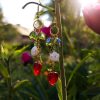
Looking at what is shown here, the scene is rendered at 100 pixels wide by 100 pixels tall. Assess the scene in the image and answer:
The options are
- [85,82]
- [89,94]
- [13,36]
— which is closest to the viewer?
[89,94]

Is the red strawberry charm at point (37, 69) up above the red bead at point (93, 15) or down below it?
below

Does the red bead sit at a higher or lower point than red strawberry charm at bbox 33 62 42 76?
higher

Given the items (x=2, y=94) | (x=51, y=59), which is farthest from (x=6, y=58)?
(x=51, y=59)

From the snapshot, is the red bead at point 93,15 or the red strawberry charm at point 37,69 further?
the red bead at point 93,15

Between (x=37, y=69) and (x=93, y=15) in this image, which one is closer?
(x=37, y=69)

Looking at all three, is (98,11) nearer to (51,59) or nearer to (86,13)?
(86,13)

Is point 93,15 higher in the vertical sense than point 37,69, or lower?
higher

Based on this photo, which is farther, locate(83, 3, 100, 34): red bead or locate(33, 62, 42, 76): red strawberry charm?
locate(83, 3, 100, 34): red bead

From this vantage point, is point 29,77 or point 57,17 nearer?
point 57,17
